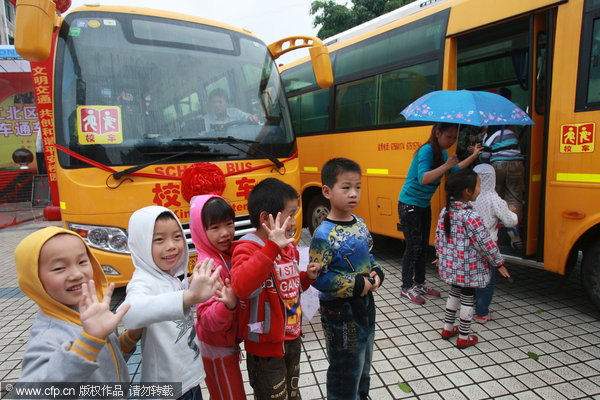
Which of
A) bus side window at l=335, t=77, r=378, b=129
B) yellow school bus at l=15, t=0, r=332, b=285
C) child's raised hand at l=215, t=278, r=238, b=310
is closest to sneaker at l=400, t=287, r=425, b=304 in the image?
yellow school bus at l=15, t=0, r=332, b=285

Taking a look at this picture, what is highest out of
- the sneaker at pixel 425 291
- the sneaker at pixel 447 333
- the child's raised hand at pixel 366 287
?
the child's raised hand at pixel 366 287

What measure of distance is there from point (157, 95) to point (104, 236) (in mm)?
1373

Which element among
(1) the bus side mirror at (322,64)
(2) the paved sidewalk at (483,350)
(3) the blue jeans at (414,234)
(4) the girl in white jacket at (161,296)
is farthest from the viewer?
(1) the bus side mirror at (322,64)

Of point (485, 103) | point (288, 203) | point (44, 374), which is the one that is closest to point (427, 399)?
point (288, 203)

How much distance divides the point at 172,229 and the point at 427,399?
1962 mm

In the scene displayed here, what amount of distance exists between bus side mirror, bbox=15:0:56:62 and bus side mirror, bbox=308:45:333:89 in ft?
8.21

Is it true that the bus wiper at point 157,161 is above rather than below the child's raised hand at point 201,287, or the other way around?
above

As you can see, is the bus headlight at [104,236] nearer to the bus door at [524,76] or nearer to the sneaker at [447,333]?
the sneaker at [447,333]

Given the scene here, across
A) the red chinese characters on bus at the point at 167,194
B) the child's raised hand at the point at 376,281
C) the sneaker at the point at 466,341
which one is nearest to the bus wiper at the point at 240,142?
the red chinese characters on bus at the point at 167,194

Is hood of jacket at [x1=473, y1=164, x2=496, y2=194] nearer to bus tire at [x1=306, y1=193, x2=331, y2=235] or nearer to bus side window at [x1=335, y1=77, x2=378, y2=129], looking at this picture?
bus side window at [x1=335, y1=77, x2=378, y2=129]

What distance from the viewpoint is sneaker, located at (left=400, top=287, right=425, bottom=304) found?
143 inches

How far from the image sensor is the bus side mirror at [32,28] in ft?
8.55

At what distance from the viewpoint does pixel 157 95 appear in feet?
10.7

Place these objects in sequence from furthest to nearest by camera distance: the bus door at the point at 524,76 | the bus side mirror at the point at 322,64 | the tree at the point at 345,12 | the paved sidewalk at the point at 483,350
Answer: the tree at the point at 345,12 → the bus side mirror at the point at 322,64 → the bus door at the point at 524,76 → the paved sidewalk at the point at 483,350
